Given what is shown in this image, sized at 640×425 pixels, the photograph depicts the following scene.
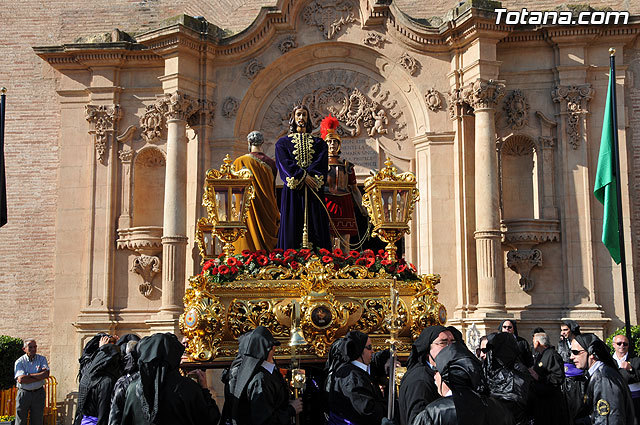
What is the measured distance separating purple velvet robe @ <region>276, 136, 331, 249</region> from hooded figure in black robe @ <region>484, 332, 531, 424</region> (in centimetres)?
446

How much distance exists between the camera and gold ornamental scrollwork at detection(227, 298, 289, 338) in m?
8.84

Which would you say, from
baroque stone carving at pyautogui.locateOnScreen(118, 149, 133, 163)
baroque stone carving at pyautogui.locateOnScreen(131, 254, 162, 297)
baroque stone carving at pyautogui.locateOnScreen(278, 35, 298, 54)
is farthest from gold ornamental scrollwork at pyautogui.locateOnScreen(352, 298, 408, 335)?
baroque stone carving at pyautogui.locateOnScreen(118, 149, 133, 163)

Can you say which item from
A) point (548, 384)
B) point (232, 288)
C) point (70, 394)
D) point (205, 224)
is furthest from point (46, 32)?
point (548, 384)

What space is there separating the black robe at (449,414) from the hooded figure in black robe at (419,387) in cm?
107

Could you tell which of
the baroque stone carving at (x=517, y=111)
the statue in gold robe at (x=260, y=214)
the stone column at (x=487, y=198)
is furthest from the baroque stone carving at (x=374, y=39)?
the statue in gold robe at (x=260, y=214)

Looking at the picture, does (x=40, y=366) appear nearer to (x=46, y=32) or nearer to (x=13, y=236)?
(x=13, y=236)

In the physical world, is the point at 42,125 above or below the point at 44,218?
above

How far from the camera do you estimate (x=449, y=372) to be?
437cm

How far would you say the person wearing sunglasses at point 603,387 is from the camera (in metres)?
6.55

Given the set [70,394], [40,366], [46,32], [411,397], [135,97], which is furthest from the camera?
[46,32]

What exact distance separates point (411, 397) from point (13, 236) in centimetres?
1485

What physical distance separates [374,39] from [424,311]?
9.68m

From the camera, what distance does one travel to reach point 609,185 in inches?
580

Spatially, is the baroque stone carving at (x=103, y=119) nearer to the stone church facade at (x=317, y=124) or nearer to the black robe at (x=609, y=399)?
the stone church facade at (x=317, y=124)
